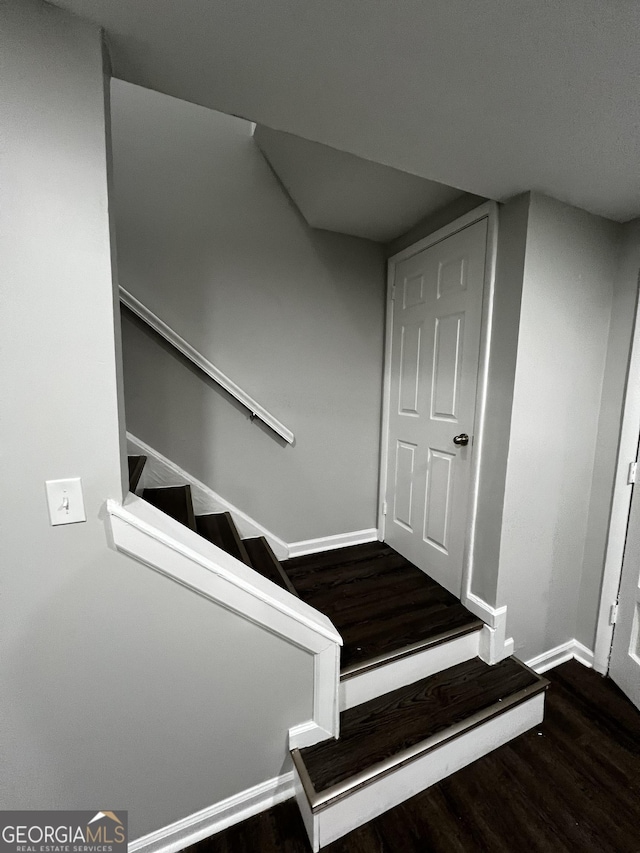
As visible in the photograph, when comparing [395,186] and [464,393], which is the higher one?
[395,186]

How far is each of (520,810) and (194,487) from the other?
1814mm

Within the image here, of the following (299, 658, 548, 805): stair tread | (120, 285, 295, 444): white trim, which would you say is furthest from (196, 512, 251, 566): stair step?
(299, 658, 548, 805): stair tread

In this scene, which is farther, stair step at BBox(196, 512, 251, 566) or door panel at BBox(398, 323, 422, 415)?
door panel at BBox(398, 323, 422, 415)

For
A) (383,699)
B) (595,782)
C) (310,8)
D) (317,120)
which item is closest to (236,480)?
(383,699)

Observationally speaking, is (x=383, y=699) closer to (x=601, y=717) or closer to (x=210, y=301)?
(x=601, y=717)

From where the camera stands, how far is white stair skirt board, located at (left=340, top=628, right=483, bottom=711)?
128 cm

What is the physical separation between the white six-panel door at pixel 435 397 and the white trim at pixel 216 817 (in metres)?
1.10

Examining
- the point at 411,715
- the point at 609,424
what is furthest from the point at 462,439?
the point at 411,715

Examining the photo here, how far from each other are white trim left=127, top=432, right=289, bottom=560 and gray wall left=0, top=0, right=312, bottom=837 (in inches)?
31.8

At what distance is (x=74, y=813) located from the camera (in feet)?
3.05

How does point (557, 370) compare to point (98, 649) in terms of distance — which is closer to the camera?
point (98, 649)

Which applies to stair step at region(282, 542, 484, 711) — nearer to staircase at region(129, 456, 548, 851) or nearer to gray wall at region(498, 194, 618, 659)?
staircase at region(129, 456, 548, 851)

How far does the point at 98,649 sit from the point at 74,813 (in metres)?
0.51

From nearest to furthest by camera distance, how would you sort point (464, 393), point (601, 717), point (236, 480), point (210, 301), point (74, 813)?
point (74, 813)
point (601, 717)
point (464, 393)
point (210, 301)
point (236, 480)
